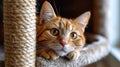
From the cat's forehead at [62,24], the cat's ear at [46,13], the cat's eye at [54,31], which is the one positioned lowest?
the cat's eye at [54,31]

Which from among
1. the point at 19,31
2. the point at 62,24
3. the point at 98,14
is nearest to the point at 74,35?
the point at 62,24

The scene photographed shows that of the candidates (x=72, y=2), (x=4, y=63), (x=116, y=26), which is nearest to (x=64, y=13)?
(x=72, y=2)

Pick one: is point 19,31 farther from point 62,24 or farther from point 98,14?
point 98,14

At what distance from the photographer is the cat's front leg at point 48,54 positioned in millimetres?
905

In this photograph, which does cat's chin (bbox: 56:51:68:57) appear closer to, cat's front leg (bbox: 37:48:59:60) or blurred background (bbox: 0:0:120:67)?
cat's front leg (bbox: 37:48:59:60)

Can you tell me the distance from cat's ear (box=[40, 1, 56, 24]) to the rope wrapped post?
0.12 metres

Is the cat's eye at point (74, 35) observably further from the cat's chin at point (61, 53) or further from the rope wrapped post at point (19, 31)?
the rope wrapped post at point (19, 31)

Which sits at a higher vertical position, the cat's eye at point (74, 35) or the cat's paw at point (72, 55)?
the cat's eye at point (74, 35)

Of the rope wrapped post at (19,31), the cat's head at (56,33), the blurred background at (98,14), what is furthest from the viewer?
the blurred background at (98,14)

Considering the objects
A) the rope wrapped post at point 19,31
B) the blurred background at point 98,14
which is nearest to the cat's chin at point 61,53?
the rope wrapped post at point 19,31

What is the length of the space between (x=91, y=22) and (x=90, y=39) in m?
0.15

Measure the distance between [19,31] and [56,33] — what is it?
180 mm

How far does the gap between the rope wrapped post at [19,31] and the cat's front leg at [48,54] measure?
0.10 meters

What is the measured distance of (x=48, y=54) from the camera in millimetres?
911
